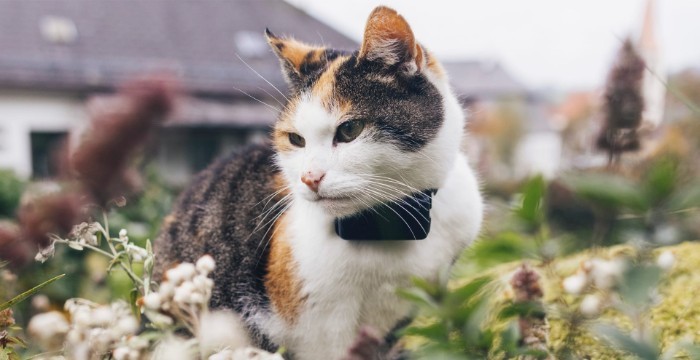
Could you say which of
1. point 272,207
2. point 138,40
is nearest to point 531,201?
point 272,207

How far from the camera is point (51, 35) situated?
9.52 meters

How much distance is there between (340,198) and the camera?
1.02m

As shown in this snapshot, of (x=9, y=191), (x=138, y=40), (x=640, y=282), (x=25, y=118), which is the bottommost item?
(x=9, y=191)

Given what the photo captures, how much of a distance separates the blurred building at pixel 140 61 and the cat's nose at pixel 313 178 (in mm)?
5879

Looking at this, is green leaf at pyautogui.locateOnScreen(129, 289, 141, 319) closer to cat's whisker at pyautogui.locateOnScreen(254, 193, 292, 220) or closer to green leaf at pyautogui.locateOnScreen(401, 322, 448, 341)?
cat's whisker at pyautogui.locateOnScreen(254, 193, 292, 220)

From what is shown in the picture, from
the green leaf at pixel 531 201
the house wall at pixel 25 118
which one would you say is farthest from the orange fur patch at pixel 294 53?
the house wall at pixel 25 118

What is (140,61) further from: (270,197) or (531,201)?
(531,201)

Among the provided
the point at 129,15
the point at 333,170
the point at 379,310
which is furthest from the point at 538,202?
the point at 129,15

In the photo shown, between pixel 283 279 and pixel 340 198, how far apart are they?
253mm

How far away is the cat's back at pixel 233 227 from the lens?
48.5 inches

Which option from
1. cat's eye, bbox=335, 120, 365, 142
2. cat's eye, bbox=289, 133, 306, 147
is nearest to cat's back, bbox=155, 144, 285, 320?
cat's eye, bbox=289, 133, 306, 147

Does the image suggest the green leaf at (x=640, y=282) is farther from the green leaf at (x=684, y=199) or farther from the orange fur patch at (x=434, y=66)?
the orange fur patch at (x=434, y=66)

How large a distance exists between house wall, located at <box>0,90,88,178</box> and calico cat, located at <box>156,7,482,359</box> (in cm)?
777

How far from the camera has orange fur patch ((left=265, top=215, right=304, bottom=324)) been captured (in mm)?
1154
